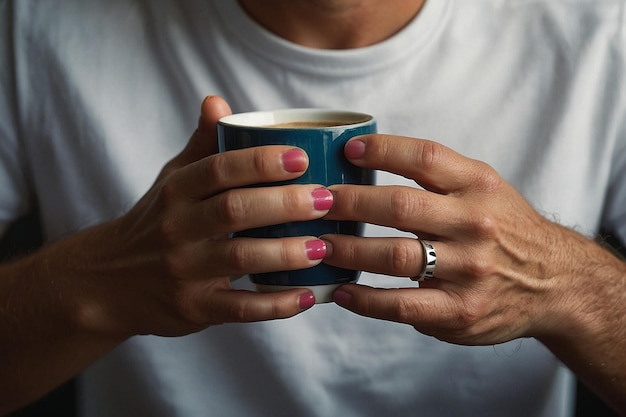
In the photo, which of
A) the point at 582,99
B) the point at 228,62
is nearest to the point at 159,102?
the point at 228,62

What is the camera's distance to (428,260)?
0.79 metres

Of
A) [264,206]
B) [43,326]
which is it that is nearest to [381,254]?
[264,206]

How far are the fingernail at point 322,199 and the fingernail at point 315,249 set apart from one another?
0.12 feet

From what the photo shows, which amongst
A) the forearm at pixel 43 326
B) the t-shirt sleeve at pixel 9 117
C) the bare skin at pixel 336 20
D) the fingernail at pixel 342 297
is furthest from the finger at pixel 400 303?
the t-shirt sleeve at pixel 9 117

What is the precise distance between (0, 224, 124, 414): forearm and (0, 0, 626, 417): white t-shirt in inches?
6.9

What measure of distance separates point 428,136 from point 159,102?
428mm

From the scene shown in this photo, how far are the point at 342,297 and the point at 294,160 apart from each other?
16 centimetres

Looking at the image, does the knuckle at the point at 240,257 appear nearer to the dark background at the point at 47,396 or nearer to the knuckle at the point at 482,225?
the knuckle at the point at 482,225

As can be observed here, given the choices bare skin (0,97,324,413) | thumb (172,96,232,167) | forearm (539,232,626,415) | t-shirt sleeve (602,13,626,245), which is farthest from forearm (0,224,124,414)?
t-shirt sleeve (602,13,626,245)

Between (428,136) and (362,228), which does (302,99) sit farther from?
(362,228)

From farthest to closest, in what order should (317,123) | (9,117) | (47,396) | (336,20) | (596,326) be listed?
(47,396) → (9,117) → (336,20) → (596,326) → (317,123)

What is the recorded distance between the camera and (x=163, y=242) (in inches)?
32.4

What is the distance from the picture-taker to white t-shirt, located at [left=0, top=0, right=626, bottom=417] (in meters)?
1.21

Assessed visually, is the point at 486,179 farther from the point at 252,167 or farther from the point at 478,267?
the point at 252,167
